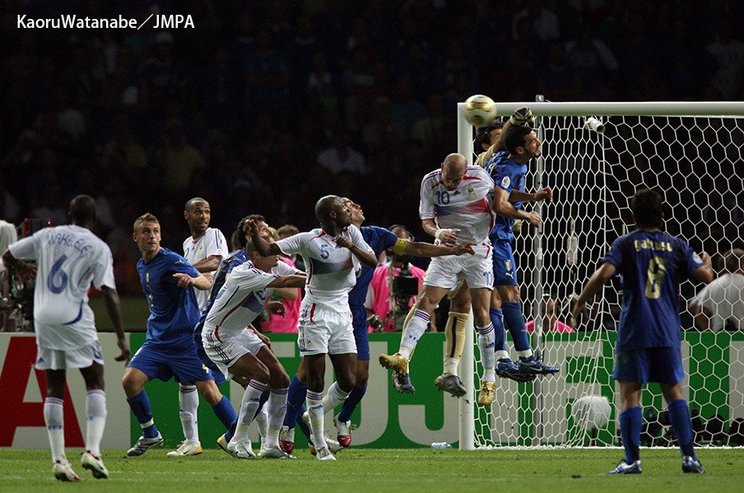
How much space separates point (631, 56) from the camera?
1780 cm

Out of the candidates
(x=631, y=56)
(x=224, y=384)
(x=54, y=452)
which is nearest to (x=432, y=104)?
(x=631, y=56)

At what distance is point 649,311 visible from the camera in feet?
28.0

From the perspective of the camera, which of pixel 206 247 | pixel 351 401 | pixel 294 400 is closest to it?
pixel 294 400

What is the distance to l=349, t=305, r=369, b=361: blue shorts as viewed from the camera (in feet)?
37.8

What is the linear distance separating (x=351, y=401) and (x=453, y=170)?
2368mm

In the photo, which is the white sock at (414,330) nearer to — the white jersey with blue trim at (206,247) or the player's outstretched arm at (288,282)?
the player's outstretched arm at (288,282)

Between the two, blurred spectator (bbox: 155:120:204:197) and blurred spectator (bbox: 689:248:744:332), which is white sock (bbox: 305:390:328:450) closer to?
blurred spectator (bbox: 689:248:744:332)

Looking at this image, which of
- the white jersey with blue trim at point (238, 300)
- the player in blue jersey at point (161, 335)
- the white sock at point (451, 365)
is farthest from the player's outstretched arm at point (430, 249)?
the player in blue jersey at point (161, 335)

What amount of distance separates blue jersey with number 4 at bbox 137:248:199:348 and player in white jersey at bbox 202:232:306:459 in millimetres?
725

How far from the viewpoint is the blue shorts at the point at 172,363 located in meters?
11.4

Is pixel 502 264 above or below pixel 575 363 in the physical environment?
above

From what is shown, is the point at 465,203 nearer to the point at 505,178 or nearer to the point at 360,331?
the point at 505,178

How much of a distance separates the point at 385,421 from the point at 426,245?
10.6 ft

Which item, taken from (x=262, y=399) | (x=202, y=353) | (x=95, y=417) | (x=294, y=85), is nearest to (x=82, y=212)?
(x=95, y=417)
